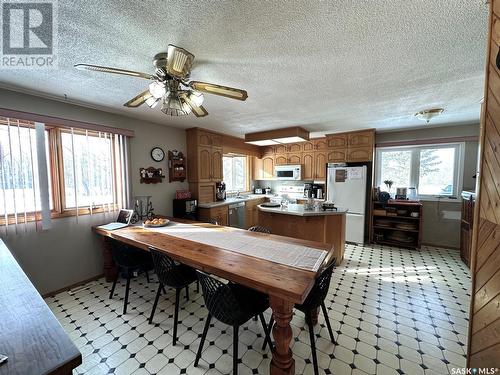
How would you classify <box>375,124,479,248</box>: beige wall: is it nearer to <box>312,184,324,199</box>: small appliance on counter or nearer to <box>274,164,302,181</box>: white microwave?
<box>312,184,324,199</box>: small appliance on counter

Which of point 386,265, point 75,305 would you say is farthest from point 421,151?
point 75,305

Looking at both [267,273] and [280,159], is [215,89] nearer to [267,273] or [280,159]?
[267,273]

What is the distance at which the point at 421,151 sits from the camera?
12.9 feet

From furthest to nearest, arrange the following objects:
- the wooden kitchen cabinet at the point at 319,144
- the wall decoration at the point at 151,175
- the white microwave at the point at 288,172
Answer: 1. the white microwave at the point at 288,172
2. the wooden kitchen cabinet at the point at 319,144
3. the wall decoration at the point at 151,175

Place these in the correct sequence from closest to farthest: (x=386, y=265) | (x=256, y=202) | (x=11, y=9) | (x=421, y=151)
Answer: (x=11, y=9), (x=386, y=265), (x=421, y=151), (x=256, y=202)

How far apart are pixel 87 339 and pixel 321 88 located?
3.19 meters

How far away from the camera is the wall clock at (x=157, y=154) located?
3.33 meters

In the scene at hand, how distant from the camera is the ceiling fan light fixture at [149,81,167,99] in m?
1.39

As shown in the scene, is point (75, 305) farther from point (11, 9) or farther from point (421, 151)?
point (421, 151)

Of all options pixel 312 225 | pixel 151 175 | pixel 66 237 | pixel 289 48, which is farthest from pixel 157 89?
pixel 312 225

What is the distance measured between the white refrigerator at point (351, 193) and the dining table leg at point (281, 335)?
3227 mm

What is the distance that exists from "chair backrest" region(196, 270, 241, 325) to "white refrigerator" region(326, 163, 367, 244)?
3.31m

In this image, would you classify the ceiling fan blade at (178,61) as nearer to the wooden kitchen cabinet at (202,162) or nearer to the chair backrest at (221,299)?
the chair backrest at (221,299)

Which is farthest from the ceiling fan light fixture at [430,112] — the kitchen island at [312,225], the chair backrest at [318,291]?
the chair backrest at [318,291]
